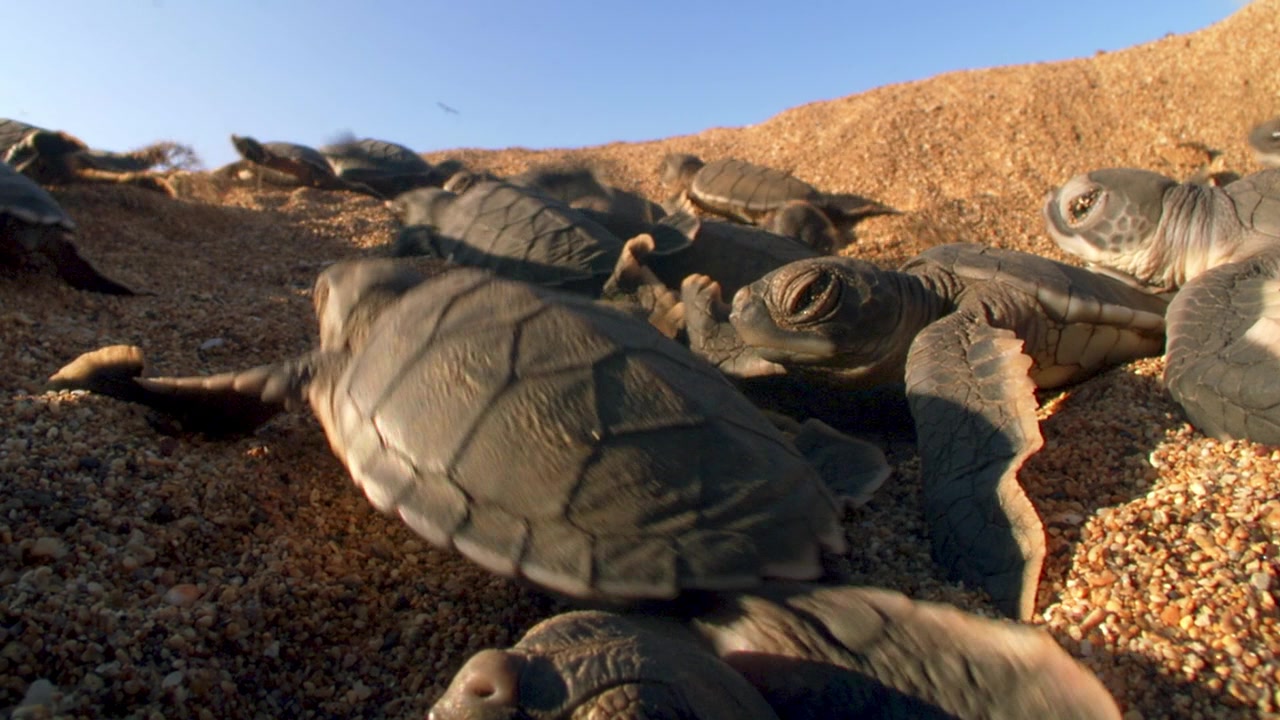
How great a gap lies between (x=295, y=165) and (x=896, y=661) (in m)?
7.64

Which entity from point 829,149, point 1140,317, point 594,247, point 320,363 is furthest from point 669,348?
point 829,149

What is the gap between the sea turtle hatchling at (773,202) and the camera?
560 centimetres

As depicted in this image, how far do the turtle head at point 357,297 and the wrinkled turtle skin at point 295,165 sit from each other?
587cm

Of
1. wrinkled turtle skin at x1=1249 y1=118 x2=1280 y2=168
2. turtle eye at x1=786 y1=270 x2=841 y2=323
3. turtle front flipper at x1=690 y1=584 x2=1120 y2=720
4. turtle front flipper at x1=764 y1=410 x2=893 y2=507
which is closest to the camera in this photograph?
turtle front flipper at x1=690 y1=584 x2=1120 y2=720

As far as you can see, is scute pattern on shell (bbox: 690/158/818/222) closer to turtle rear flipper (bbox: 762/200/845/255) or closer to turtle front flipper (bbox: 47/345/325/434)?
turtle rear flipper (bbox: 762/200/845/255)

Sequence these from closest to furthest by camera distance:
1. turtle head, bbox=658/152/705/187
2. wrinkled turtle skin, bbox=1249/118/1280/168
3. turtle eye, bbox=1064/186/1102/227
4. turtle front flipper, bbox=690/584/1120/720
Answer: turtle front flipper, bbox=690/584/1120/720 → turtle eye, bbox=1064/186/1102/227 → wrinkled turtle skin, bbox=1249/118/1280/168 → turtle head, bbox=658/152/705/187

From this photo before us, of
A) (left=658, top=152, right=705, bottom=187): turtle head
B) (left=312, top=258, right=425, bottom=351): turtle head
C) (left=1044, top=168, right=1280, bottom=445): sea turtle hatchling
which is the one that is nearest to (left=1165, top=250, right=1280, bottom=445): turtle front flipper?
(left=1044, top=168, right=1280, bottom=445): sea turtle hatchling

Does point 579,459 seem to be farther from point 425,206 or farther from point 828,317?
point 425,206

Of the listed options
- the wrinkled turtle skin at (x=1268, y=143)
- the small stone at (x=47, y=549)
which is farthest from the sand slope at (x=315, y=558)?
the wrinkled turtle skin at (x=1268, y=143)

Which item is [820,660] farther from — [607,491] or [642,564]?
[607,491]

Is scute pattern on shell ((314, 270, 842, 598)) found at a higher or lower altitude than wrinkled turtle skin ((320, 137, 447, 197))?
higher

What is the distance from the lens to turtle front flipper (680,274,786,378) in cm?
317

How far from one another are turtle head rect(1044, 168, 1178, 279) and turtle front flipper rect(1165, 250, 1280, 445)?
0.63 metres

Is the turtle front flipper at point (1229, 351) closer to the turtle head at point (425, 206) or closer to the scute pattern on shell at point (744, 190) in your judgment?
the scute pattern on shell at point (744, 190)
